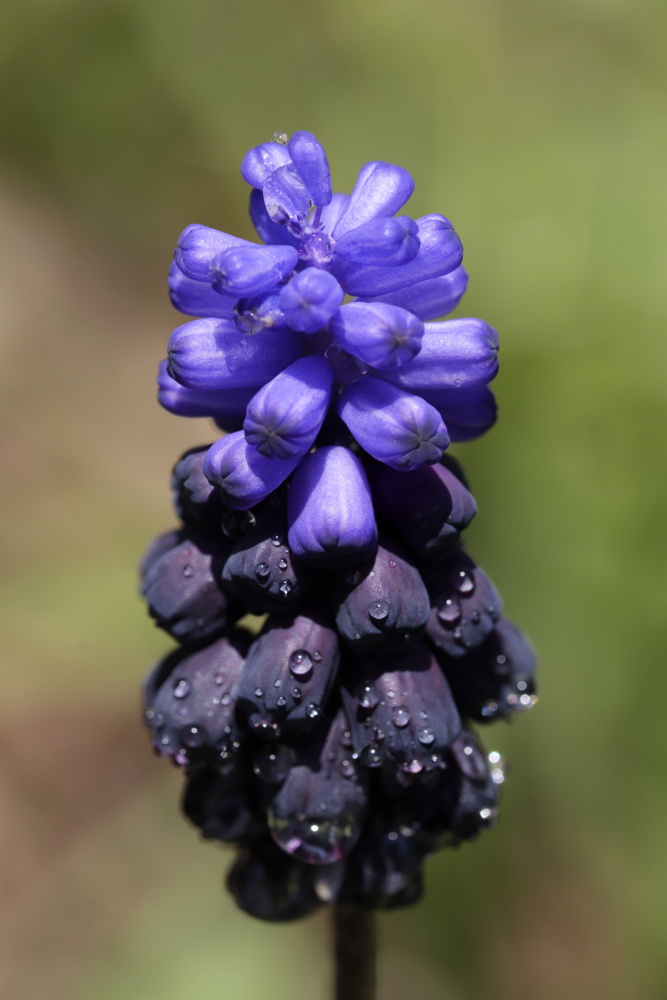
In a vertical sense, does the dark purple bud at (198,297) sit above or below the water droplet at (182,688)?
above

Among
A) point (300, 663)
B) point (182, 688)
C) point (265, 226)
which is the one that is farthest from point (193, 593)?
point (265, 226)

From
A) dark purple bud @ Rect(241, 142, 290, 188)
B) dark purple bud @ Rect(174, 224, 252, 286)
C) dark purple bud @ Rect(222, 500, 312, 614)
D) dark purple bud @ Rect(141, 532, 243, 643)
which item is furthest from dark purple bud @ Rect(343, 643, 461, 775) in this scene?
dark purple bud @ Rect(241, 142, 290, 188)

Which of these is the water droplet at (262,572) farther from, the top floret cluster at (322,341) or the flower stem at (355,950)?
the flower stem at (355,950)

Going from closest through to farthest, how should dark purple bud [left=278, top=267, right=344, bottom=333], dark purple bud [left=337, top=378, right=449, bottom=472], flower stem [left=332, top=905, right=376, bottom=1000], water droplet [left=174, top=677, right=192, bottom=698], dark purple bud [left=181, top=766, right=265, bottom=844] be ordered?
1. dark purple bud [left=278, top=267, right=344, bottom=333]
2. dark purple bud [left=337, top=378, right=449, bottom=472]
3. water droplet [left=174, top=677, right=192, bottom=698]
4. dark purple bud [left=181, top=766, right=265, bottom=844]
5. flower stem [left=332, top=905, right=376, bottom=1000]

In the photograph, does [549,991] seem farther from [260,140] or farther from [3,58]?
[3,58]

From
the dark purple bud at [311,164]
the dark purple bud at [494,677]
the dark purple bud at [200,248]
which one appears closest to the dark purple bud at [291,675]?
the dark purple bud at [494,677]

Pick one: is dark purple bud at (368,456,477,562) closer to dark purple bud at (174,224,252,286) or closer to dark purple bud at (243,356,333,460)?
dark purple bud at (243,356,333,460)

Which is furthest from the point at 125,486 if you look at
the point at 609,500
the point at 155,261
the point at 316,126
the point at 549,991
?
the point at 549,991
